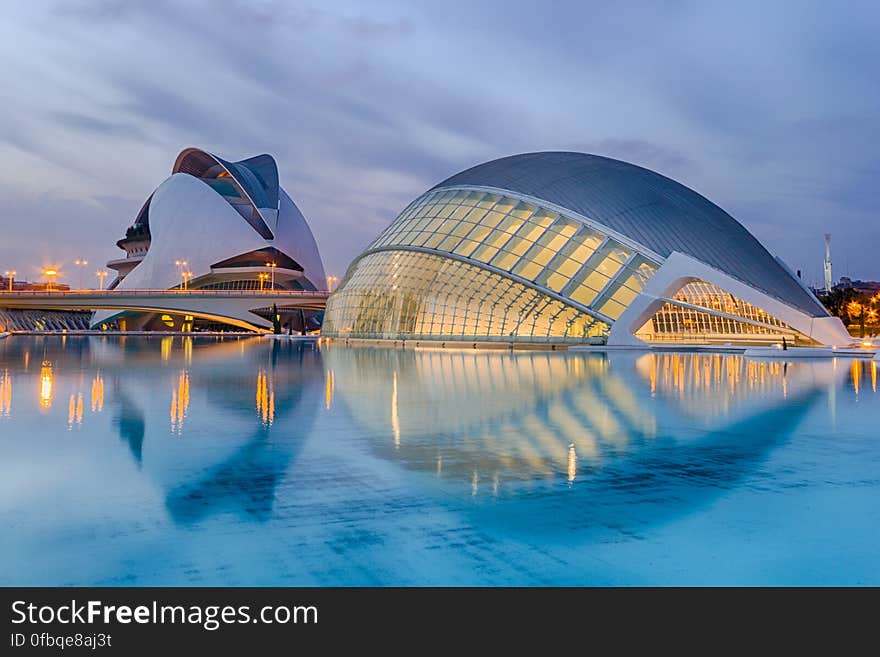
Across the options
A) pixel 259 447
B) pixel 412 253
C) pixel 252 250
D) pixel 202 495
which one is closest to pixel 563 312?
pixel 412 253

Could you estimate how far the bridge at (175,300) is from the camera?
2975 inches

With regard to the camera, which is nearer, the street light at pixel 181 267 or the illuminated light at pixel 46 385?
the illuminated light at pixel 46 385

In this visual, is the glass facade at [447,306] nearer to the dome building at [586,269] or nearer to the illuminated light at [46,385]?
the dome building at [586,269]

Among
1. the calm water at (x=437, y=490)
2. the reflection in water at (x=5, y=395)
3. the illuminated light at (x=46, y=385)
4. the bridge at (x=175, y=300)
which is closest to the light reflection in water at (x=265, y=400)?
the calm water at (x=437, y=490)

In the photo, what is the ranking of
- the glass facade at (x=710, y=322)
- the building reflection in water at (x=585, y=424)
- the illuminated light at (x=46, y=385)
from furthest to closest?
the glass facade at (x=710, y=322)
the illuminated light at (x=46, y=385)
the building reflection in water at (x=585, y=424)

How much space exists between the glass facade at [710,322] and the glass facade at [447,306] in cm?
413

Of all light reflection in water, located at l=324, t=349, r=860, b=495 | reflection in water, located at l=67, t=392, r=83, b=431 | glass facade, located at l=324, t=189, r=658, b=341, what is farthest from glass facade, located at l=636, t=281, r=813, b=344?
reflection in water, located at l=67, t=392, r=83, b=431

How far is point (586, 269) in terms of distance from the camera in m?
36.7

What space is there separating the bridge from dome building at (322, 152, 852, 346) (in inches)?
1384

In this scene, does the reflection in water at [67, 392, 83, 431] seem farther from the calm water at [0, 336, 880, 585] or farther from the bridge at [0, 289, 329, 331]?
the bridge at [0, 289, 329, 331]

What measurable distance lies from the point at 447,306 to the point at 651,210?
11469 millimetres

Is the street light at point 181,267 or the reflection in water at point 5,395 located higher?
the street light at point 181,267
